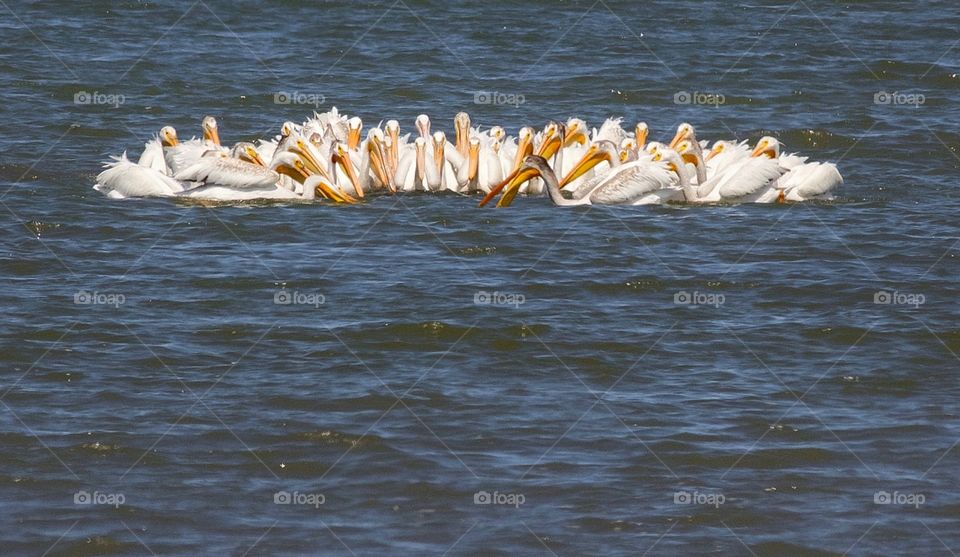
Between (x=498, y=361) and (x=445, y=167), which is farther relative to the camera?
(x=445, y=167)

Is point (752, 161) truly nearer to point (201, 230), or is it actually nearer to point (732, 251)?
point (732, 251)

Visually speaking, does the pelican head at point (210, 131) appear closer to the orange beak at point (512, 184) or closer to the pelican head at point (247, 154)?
the pelican head at point (247, 154)

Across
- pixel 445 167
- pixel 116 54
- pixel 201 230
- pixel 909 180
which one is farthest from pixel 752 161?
pixel 116 54

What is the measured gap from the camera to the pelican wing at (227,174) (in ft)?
49.2

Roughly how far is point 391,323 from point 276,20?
13055 millimetres

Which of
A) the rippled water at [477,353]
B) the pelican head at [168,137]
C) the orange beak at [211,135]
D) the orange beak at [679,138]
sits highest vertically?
the orange beak at [211,135]

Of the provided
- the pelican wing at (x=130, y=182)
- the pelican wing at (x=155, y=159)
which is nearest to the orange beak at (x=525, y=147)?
the pelican wing at (x=130, y=182)

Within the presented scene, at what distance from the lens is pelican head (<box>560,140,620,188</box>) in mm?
15828

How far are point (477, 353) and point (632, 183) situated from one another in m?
4.83

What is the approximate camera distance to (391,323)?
11312 mm

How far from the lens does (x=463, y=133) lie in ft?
53.2

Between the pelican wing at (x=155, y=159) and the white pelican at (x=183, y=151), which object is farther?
the pelican wing at (x=155, y=159)

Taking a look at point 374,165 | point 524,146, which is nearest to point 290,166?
point 374,165

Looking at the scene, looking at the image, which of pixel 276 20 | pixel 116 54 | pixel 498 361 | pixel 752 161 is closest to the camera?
pixel 498 361
